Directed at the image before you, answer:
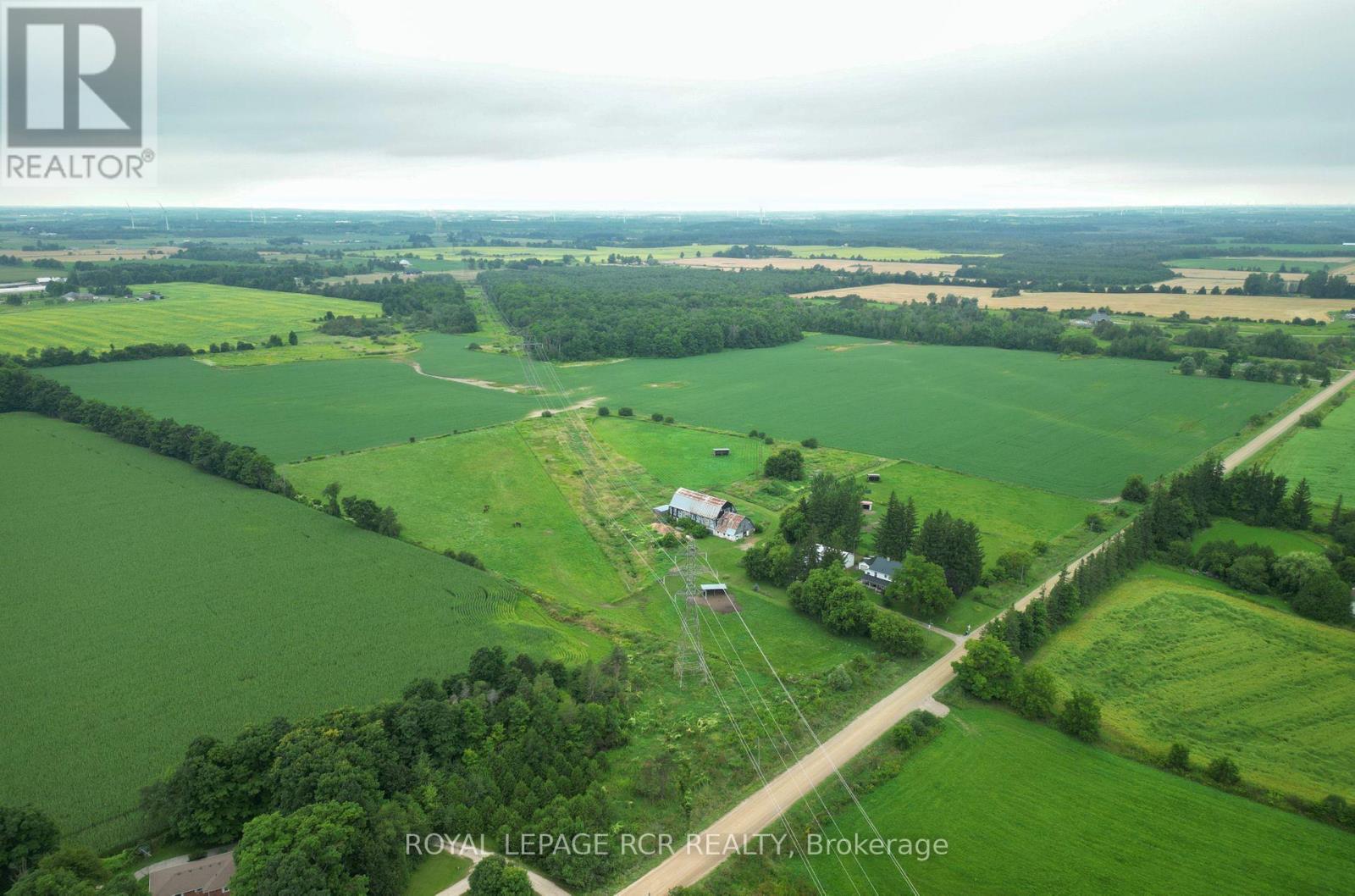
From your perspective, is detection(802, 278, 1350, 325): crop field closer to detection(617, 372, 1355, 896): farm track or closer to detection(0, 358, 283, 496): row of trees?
detection(617, 372, 1355, 896): farm track

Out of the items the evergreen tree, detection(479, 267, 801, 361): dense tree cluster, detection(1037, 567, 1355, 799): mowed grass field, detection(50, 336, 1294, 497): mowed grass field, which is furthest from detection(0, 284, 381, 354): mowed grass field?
the evergreen tree

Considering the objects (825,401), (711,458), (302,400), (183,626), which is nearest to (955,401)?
(825,401)

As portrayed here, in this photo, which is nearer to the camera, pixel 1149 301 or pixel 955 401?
pixel 955 401

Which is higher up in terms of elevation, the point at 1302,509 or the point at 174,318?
the point at 174,318

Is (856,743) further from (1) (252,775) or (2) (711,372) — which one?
(2) (711,372)

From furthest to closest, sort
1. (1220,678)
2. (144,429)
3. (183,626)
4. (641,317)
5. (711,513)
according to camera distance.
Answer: (641,317), (144,429), (711,513), (183,626), (1220,678)

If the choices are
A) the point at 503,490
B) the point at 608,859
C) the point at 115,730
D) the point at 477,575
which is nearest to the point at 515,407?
the point at 503,490

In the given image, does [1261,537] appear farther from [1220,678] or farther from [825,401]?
[825,401]
